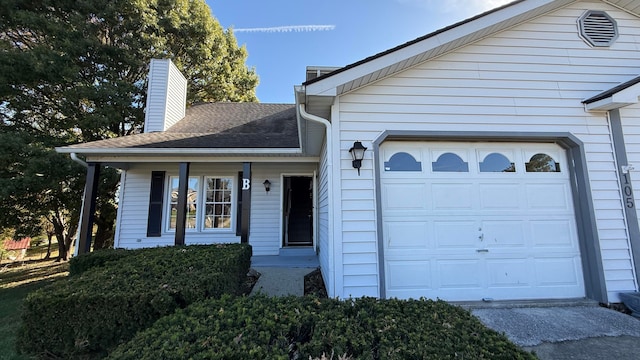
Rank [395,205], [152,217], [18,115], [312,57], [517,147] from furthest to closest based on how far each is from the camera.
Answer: [312,57] < [18,115] < [152,217] < [517,147] < [395,205]

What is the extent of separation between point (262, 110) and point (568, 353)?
9.31 meters

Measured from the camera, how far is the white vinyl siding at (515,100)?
385 cm

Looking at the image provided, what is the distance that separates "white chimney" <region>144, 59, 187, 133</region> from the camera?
7.77 meters

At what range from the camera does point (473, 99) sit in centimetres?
408

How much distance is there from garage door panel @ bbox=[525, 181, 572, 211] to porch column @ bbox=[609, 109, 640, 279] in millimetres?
724

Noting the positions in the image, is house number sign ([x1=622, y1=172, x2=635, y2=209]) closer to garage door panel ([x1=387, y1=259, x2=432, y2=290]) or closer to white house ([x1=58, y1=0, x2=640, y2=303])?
white house ([x1=58, y1=0, x2=640, y2=303])

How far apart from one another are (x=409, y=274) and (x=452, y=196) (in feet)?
4.31

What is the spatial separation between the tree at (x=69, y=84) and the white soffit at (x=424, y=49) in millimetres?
8545

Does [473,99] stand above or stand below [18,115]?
below

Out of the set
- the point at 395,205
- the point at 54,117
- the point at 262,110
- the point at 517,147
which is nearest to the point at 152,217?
the point at 262,110

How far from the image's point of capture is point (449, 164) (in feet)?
13.5

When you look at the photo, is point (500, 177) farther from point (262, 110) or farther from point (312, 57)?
point (312, 57)

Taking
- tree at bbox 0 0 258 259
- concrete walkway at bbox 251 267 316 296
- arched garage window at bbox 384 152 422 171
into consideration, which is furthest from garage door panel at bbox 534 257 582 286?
tree at bbox 0 0 258 259

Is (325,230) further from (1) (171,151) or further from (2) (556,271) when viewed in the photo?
Answer: (1) (171,151)
